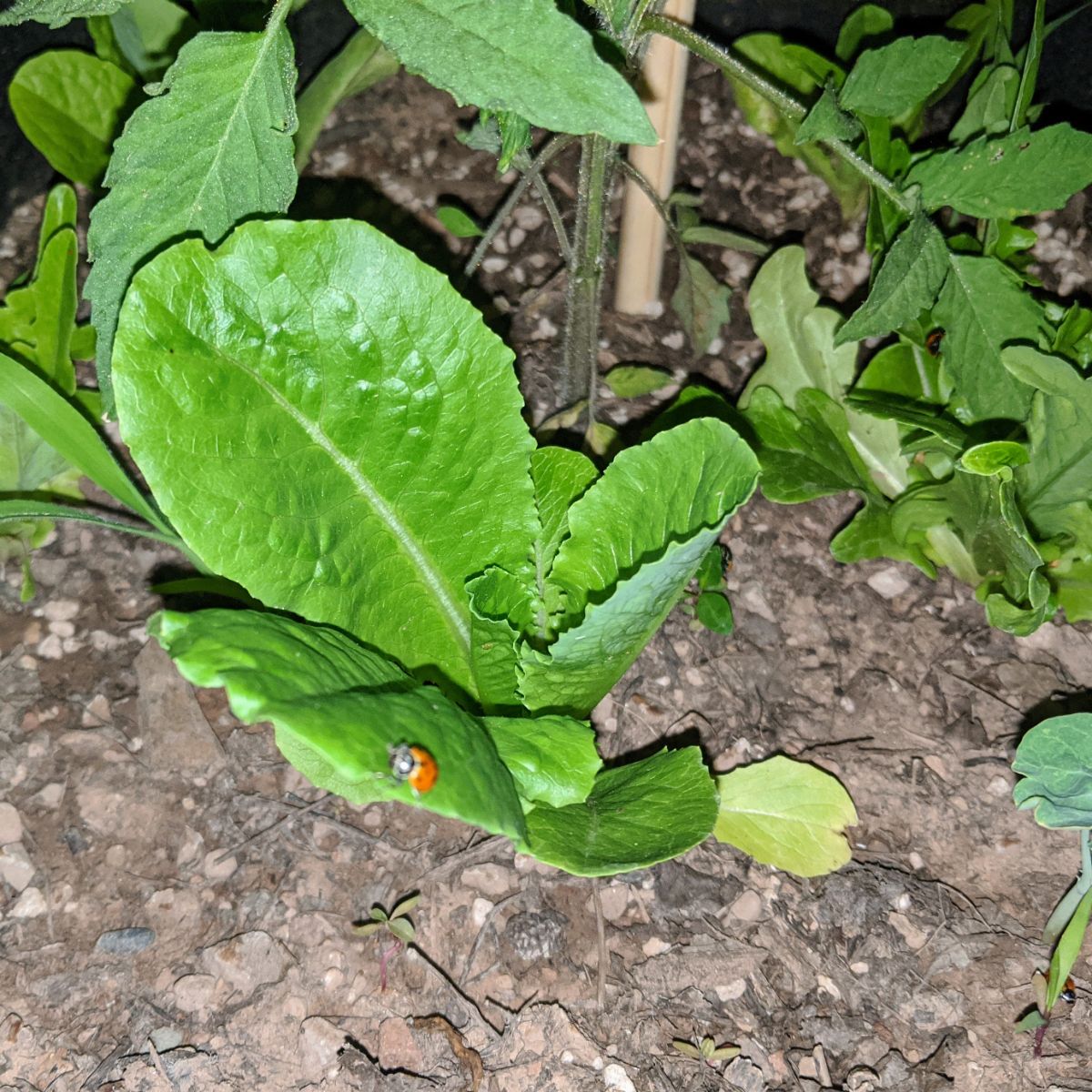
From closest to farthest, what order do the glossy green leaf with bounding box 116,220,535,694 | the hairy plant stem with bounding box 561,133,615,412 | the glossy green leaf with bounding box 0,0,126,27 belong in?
the glossy green leaf with bounding box 0,0,126,27 → the glossy green leaf with bounding box 116,220,535,694 → the hairy plant stem with bounding box 561,133,615,412

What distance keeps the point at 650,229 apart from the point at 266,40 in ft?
2.33

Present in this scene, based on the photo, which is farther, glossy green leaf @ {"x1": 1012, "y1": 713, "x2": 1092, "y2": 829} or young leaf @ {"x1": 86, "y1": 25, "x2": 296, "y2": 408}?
glossy green leaf @ {"x1": 1012, "y1": 713, "x2": 1092, "y2": 829}

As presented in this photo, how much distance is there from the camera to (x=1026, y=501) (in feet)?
4.06

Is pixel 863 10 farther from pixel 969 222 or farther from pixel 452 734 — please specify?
pixel 452 734

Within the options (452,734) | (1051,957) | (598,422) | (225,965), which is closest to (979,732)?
(1051,957)

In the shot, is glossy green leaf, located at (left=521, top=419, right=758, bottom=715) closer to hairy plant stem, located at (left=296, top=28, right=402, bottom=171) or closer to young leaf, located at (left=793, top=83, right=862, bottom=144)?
young leaf, located at (left=793, top=83, right=862, bottom=144)

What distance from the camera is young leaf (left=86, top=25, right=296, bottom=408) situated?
2.57 feet

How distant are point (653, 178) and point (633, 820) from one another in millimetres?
820

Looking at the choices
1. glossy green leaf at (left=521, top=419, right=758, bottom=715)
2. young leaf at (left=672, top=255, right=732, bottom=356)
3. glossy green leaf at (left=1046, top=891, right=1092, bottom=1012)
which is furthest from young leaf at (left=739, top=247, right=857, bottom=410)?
glossy green leaf at (left=1046, top=891, right=1092, bottom=1012)

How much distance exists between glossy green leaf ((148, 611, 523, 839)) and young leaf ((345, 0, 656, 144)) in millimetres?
378

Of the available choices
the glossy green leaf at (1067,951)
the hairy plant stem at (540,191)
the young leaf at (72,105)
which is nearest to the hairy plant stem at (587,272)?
the hairy plant stem at (540,191)

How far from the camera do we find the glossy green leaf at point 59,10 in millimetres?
735

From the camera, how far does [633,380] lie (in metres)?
1.42

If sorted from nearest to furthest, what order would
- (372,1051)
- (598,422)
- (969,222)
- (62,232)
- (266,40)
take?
(266,40), (372,1051), (62,232), (598,422), (969,222)
